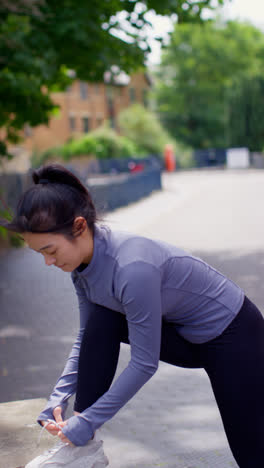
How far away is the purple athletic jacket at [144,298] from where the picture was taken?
2.01 m

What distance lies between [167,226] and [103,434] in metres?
9.47

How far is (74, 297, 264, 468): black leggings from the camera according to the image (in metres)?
2.23

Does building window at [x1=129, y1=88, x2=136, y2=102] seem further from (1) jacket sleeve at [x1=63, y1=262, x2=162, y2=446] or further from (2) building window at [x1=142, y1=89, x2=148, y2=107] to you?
(1) jacket sleeve at [x1=63, y1=262, x2=162, y2=446]

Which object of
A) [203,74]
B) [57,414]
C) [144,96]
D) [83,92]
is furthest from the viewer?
[203,74]

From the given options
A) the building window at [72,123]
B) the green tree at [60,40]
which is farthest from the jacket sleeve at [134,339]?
the building window at [72,123]

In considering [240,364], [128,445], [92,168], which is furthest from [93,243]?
[92,168]

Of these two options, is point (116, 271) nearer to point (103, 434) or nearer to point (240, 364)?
point (240, 364)

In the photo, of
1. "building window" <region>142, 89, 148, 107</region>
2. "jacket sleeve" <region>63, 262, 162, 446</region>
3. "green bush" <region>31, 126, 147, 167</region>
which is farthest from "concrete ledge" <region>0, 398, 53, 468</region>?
"building window" <region>142, 89, 148, 107</region>

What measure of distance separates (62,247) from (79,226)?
89mm

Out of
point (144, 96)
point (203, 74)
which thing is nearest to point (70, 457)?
point (144, 96)

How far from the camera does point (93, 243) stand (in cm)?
215

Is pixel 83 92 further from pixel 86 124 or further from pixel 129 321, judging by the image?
pixel 129 321

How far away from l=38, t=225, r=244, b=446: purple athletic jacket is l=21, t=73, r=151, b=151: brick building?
37.3 meters

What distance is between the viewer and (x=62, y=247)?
2.07 metres
